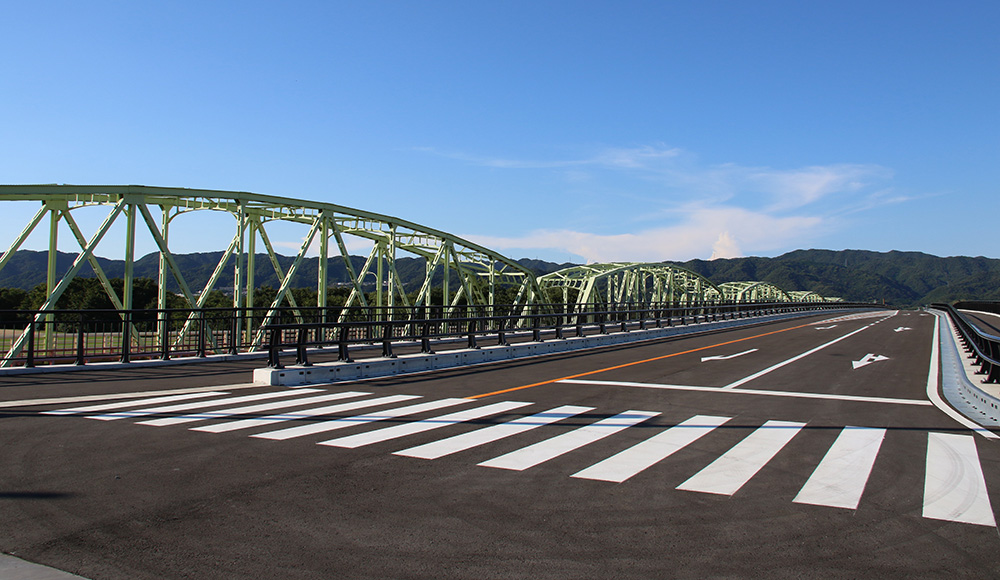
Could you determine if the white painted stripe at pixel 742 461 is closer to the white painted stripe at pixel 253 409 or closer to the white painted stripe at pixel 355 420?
the white painted stripe at pixel 355 420

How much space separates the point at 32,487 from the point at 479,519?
13.5ft

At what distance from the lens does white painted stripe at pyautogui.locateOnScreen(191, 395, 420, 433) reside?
27.6 feet

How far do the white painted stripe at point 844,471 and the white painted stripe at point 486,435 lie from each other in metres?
3.59

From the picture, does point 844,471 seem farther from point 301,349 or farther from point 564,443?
point 301,349

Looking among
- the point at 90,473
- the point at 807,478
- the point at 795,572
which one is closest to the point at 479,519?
the point at 795,572

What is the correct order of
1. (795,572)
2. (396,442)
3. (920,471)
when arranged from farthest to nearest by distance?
(396,442) < (920,471) < (795,572)

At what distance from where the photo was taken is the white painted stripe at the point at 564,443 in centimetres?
683

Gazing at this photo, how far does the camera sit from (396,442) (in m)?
7.70

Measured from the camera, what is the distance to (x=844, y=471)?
6.66 m

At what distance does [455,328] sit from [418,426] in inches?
1158

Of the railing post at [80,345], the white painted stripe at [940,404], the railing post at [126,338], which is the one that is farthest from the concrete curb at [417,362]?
the white painted stripe at [940,404]

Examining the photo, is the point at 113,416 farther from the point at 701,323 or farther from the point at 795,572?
the point at 701,323

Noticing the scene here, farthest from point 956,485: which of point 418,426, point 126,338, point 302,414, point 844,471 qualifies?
point 126,338

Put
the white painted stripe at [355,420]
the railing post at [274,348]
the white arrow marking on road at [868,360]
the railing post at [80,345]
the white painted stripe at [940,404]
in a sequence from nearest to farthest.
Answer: the white painted stripe at [355,420]
the white painted stripe at [940,404]
the railing post at [274,348]
the railing post at [80,345]
the white arrow marking on road at [868,360]
